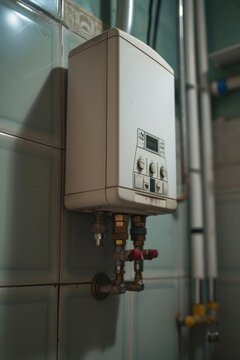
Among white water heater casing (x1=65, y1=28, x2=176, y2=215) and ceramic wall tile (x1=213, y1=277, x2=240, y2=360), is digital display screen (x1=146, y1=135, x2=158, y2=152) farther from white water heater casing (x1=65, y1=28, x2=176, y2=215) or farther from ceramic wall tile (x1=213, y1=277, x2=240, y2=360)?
ceramic wall tile (x1=213, y1=277, x2=240, y2=360)

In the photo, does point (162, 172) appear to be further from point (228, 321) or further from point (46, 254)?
point (228, 321)

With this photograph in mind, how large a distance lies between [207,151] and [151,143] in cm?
51

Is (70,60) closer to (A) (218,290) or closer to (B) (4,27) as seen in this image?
(B) (4,27)

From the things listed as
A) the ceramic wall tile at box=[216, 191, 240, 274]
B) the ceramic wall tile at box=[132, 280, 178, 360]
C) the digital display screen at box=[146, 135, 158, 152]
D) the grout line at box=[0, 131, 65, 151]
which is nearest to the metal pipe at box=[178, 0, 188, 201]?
the ceramic wall tile at box=[216, 191, 240, 274]

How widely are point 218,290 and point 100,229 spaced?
61 cm

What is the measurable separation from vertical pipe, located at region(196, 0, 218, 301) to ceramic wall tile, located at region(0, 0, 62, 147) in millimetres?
590

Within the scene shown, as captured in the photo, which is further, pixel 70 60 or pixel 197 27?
pixel 197 27

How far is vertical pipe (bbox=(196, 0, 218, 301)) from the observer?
1.22 meters

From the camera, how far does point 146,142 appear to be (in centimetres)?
81

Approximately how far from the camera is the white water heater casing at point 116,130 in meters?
0.74

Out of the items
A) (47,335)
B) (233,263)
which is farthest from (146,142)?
(233,263)

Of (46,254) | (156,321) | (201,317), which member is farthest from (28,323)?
(201,317)

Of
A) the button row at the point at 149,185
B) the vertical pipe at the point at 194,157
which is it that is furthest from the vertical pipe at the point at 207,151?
the button row at the point at 149,185

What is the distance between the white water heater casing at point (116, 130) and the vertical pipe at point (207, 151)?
42 cm
